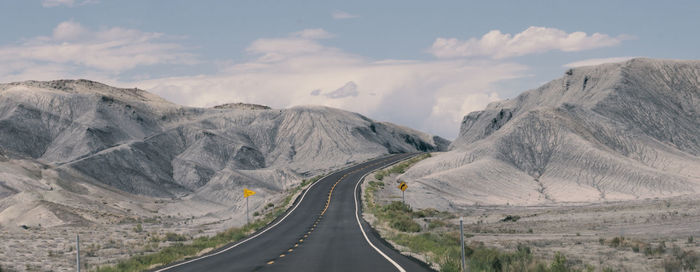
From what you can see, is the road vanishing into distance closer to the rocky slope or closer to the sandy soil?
the sandy soil

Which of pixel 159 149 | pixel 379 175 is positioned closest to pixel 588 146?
pixel 379 175

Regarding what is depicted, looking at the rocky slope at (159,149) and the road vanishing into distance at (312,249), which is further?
→ the rocky slope at (159,149)

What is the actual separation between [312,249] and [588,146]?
8385 cm

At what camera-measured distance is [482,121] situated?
474ft

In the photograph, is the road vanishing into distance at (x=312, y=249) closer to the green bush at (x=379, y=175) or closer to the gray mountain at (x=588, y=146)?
the gray mountain at (x=588, y=146)

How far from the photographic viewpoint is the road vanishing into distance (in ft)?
72.1

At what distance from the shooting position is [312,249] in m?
29.4

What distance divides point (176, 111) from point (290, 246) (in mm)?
144569

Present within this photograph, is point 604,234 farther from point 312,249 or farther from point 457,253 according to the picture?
point 457,253

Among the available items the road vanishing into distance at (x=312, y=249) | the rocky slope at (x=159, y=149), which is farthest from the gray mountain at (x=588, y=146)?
the rocky slope at (x=159, y=149)

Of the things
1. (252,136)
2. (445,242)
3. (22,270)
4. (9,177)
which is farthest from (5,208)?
(252,136)

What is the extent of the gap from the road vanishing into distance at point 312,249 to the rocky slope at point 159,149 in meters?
38.5

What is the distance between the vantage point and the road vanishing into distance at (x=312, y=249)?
2197 centimetres

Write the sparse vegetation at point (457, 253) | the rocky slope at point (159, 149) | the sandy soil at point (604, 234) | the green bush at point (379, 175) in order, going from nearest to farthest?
the sparse vegetation at point (457, 253), the sandy soil at point (604, 234), the green bush at point (379, 175), the rocky slope at point (159, 149)
